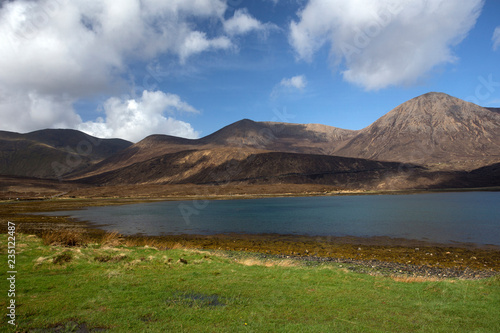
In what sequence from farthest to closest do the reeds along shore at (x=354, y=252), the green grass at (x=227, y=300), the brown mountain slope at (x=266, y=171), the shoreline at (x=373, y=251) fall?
→ the brown mountain slope at (x=266, y=171), the shoreline at (x=373, y=251), the reeds along shore at (x=354, y=252), the green grass at (x=227, y=300)

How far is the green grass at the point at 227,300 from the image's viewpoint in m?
7.11

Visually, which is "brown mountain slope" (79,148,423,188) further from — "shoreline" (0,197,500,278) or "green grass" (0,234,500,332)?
"green grass" (0,234,500,332)

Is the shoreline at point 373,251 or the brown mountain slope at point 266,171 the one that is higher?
the brown mountain slope at point 266,171

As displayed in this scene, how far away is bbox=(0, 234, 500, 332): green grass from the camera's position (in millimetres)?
7113

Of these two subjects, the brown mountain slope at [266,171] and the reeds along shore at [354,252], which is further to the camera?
the brown mountain slope at [266,171]

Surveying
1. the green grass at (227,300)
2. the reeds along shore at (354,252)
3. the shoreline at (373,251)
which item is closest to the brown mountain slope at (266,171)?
the shoreline at (373,251)

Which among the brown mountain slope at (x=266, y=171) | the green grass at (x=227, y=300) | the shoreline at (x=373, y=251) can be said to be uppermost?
the brown mountain slope at (x=266, y=171)

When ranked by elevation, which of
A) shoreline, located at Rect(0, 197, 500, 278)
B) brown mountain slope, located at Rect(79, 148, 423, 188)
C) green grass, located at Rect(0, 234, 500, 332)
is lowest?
shoreline, located at Rect(0, 197, 500, 278)

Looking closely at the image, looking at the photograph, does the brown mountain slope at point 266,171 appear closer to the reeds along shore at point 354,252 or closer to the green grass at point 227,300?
the reeds along shore at point 354,252

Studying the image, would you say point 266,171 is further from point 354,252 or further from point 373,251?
point 354,252

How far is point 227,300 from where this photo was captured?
882 centimetres

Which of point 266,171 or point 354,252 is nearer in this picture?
point 354,252

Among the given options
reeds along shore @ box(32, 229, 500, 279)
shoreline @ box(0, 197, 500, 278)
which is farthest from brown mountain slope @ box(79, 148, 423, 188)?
reeds along shore @ box(32, 229, 500, 279)

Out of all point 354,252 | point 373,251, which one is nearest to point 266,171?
point 373,251
